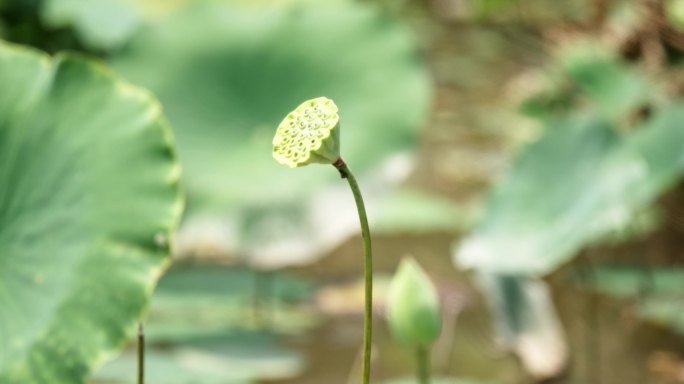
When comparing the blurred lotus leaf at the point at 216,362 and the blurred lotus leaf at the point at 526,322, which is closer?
the blurred lotus leaf at the point at 216,362

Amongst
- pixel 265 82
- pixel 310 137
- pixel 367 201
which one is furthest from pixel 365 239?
pixel 265 82

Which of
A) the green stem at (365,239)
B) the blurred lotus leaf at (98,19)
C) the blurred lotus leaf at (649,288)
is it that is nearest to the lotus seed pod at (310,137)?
the green stem at (365,239)

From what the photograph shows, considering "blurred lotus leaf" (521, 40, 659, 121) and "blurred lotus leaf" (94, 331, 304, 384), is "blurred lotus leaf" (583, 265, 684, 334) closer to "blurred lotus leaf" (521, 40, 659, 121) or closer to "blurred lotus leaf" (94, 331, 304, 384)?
"blurred lotus leaf" (521, 40, 659, 121)

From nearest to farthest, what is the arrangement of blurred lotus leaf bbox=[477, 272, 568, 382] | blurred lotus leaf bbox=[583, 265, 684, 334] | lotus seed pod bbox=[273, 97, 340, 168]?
lotus seed pod bbox=[273, 97, 340, 168] → blurred lotus leaf bbox=[477, 272, 568, 382] → blurred lotus leaf bbox=[583, 265, 684, 334]

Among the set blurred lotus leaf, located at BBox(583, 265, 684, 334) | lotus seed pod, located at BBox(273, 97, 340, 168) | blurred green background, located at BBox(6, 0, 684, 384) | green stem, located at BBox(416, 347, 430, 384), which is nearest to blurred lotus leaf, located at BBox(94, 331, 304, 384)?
blurred green background, located at BBox(6, 0, 684, 384)

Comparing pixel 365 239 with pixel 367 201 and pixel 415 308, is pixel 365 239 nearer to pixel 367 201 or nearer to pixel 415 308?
pixel 415 308

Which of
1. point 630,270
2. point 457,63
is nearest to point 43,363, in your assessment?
point 630,270

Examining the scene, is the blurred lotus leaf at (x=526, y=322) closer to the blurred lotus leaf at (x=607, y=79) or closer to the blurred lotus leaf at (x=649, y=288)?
the blurred lotus leaf at (x=649, y=288)

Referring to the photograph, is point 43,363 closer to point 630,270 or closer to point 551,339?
point 551,339
